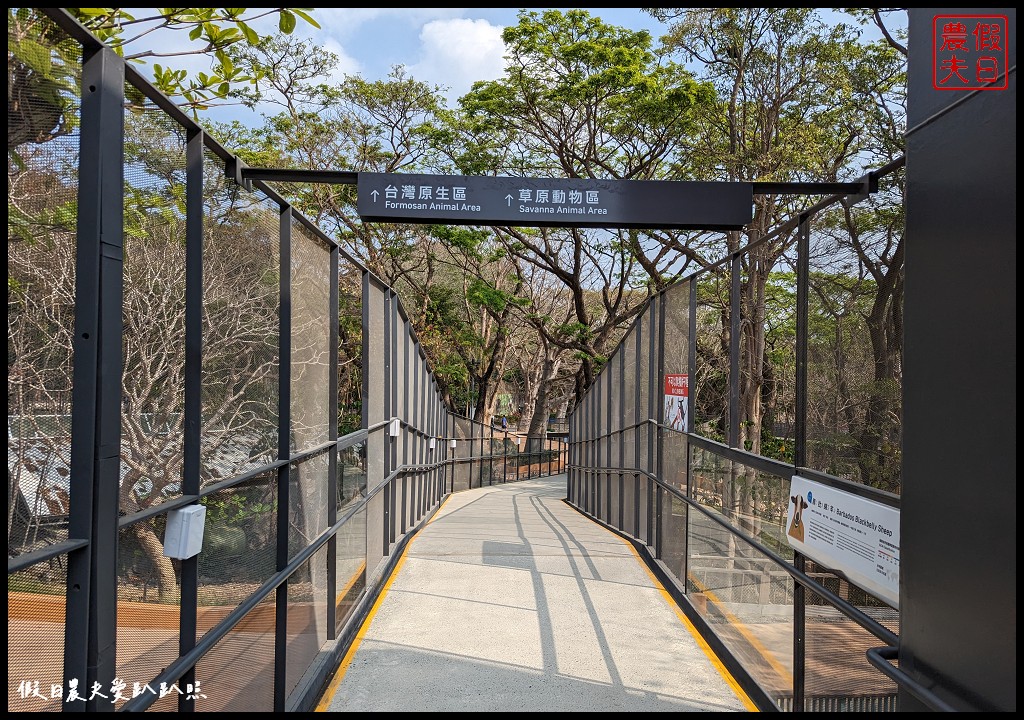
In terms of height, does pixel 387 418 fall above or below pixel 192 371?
below

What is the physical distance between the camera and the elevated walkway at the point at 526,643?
13.6 ft

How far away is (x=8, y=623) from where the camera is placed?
1.62 m

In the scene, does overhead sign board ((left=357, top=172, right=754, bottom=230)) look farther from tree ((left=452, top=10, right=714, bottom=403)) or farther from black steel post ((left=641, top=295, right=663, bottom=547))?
tree ((left=452, top=10, right=714, bottom=403))

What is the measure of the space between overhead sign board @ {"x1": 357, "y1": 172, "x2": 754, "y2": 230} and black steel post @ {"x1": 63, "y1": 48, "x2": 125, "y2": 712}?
436 cm

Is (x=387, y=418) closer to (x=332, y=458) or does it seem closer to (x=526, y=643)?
(x=332, y=458)

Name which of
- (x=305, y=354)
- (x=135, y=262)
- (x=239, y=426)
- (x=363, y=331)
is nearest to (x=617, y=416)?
(x=363, y=331)

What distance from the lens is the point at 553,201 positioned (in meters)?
6.37

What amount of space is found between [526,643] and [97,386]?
3776 mm

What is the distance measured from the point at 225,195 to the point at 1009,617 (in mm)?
2796

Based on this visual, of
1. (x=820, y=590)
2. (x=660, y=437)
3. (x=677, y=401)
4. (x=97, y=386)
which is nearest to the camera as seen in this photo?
(x=97, y=386)

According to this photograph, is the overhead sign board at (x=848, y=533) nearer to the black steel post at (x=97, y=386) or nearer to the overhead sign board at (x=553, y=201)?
the black steel post at (x=97, y=386)

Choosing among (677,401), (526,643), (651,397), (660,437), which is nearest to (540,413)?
(651,397)

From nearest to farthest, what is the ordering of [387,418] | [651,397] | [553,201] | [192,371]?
[192,371]
[553,201]
[387,418]
[651,397]

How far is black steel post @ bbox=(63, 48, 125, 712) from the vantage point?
5.98ft
